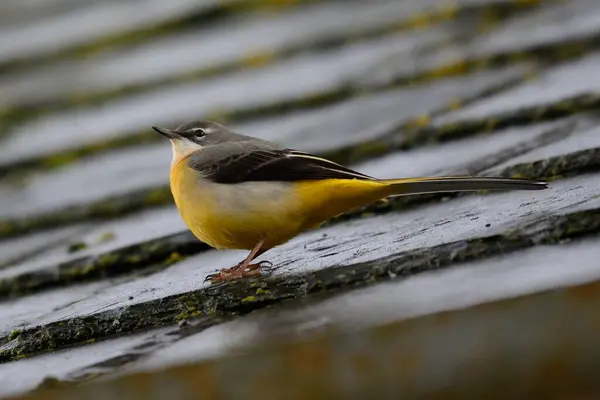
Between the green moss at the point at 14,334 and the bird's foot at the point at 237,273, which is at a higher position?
the green moss at the point at 14,334

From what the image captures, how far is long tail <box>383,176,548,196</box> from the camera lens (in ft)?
8.70

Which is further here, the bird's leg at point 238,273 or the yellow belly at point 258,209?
the yellow belly at point 258,209

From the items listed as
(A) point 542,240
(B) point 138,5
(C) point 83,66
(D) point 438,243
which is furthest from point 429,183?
(B) point 138,5

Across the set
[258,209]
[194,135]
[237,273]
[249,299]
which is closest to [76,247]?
[258,209]

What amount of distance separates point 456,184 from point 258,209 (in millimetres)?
781

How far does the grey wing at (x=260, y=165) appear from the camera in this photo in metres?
3.21

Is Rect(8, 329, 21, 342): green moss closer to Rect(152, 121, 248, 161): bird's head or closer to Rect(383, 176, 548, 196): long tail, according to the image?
Rect(383, 176, 548, 196): long tail

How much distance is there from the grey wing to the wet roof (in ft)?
0.70

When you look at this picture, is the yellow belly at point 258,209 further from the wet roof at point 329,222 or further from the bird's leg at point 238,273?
the bird's leg at point 238,273

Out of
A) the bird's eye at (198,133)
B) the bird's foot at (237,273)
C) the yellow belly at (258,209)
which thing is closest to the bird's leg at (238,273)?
the bird's foot at (237,273)

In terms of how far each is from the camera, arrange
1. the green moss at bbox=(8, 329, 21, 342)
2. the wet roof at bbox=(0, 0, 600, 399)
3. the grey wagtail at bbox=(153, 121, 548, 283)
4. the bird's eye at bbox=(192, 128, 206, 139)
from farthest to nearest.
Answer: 1. the bird's eye at bbox=(192, 128, 206, 139)
2. the grey wagtail at bbox=(153, 121, 548, 283)
3. the green moss at bbox=(8, 329, 21, 342)
4. the wet roof at bbox=(0, 0, 600, 399)

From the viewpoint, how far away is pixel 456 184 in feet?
9.18

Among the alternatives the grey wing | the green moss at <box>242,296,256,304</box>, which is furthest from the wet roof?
the grey wing

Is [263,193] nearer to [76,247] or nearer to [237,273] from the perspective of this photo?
[237,273]
